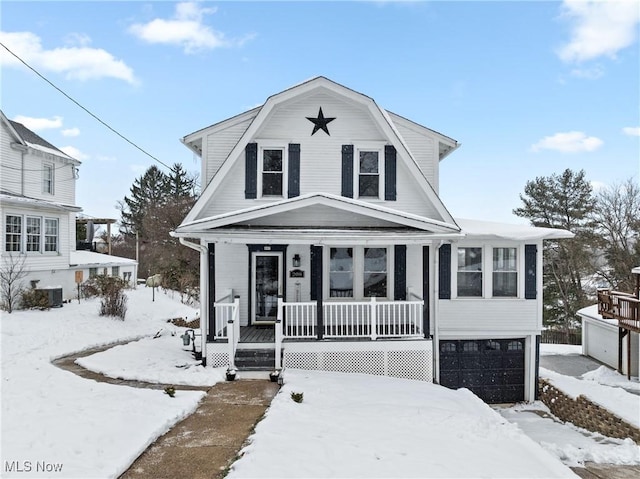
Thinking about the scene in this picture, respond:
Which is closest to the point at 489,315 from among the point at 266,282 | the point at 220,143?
the point at 266,282

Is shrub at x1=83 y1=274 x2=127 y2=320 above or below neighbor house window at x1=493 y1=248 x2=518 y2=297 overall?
below

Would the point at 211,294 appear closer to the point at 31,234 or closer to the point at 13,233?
the point at 13,233

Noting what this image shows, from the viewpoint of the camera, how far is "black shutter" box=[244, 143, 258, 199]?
10.9 meters

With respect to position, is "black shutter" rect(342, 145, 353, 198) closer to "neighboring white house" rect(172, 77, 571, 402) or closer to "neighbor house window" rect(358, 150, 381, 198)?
"neighboring white house" rect(172, 77, 571, 402)

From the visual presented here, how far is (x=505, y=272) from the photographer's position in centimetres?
1106

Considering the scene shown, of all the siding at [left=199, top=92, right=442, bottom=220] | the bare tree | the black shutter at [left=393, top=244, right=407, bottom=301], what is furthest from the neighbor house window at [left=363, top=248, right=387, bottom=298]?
the bare tree

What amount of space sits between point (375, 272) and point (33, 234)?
1548 cm

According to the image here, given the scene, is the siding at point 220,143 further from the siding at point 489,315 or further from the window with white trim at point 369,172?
the siding at point 489,315

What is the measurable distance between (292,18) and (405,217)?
861 cm

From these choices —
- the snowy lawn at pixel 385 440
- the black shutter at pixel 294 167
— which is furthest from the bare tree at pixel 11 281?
the snowy lawn at pixel 385 440

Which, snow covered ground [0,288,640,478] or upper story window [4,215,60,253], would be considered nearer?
snow covered ground [0,288,640,478]

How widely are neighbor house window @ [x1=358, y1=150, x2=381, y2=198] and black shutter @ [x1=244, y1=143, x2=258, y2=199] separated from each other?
293cm

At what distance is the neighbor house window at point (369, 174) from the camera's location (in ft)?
36.7

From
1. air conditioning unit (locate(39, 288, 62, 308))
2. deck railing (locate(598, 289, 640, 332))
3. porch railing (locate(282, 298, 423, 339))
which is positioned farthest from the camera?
air conditioning unit (locate(39, 288, 62, 308))
